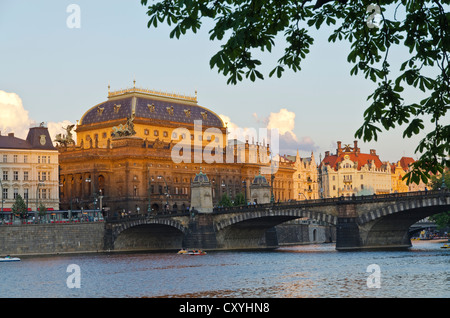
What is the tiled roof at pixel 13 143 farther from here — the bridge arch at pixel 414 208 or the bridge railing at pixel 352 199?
the bridge arch at pixel 414 208

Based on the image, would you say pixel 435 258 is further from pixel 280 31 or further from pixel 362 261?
pixel 280 31

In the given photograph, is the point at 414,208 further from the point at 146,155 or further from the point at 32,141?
the point at 146,155

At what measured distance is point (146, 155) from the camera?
15975cm

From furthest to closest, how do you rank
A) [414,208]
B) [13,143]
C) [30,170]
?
[30,170], [13,143], [414,208]

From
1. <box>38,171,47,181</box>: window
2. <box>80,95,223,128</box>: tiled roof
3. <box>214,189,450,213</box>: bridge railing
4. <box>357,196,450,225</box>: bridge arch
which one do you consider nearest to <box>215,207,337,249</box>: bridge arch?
<box>214,189,450,213</box>: bridge railing

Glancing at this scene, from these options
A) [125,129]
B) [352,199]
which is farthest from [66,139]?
[352,199]

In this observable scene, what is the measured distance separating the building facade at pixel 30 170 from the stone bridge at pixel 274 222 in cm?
1886

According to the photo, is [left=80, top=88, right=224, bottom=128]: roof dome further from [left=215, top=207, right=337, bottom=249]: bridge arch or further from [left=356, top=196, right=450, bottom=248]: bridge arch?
[left=356, top=196, right=450, bottom=248]: bridge arch

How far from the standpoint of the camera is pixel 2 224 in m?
113

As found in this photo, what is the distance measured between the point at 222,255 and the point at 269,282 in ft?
126

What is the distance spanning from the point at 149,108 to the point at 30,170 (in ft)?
148

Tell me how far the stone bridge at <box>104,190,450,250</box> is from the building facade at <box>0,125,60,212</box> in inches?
742

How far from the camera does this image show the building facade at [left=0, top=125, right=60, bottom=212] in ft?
430
